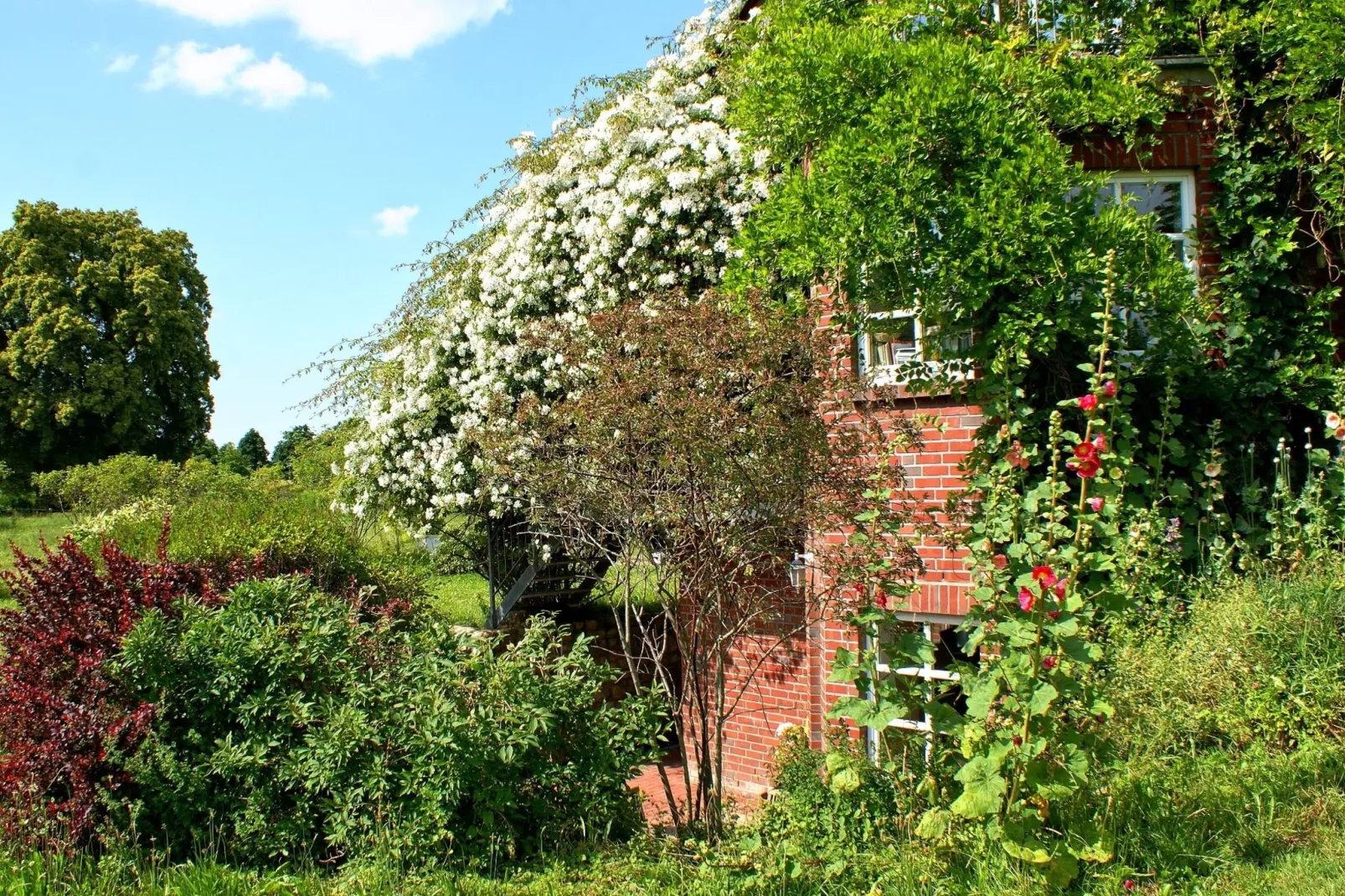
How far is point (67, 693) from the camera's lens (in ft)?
17.6

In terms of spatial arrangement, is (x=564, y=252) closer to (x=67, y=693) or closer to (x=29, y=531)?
(x=67, y=693)

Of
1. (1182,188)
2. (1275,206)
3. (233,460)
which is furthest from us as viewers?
(233,460)

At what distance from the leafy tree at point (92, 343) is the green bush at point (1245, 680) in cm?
3343

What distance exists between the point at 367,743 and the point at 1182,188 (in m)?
6.85

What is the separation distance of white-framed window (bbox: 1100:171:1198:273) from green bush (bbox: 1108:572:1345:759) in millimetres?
3004

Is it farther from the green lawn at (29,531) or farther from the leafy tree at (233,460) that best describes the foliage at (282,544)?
the leafy tree at (233,460)

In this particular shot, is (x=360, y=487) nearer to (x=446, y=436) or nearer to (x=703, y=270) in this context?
(x=446, y=436)

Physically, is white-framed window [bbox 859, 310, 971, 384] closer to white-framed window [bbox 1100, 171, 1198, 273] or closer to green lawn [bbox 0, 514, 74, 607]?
white-framed window [bbox 1100, 171, 1198, 273]

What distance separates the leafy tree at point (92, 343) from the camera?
30.8 metres

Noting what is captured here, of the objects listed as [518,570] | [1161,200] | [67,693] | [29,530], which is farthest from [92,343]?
[1161,200]

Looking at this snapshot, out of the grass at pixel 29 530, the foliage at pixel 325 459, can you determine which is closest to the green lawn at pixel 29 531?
the grass at pixel 29 530

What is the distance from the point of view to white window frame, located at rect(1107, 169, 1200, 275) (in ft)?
23.3

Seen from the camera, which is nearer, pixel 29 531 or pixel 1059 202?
pixel 1059 202

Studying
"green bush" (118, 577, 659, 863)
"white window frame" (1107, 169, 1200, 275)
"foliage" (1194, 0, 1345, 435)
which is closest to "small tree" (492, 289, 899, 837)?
"green bush" (118, 577, 659, 863)
